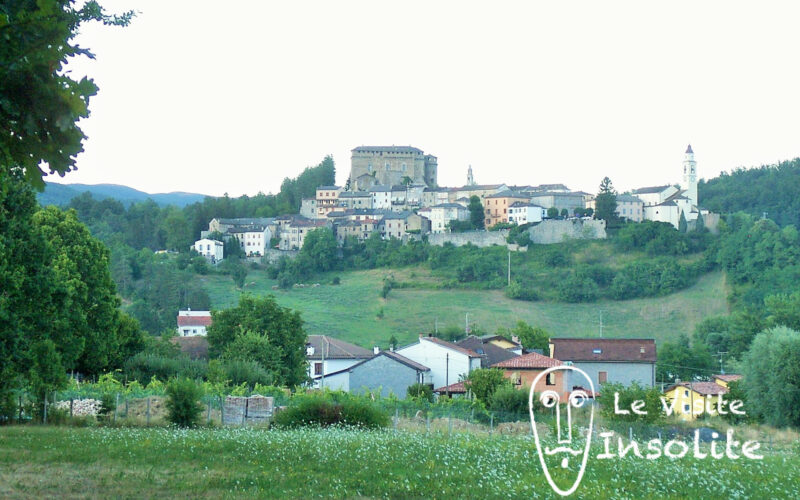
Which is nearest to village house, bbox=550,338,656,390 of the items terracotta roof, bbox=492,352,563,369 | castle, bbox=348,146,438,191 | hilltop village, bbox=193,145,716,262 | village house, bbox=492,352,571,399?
terracotta roof, bbox=492,352,563,369

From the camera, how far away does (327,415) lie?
19.5 m

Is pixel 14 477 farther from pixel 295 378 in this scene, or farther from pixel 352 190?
pixel 352 190

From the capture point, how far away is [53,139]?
236 inches

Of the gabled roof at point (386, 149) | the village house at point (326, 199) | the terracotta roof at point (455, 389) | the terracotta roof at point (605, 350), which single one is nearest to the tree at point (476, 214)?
the village house at point (326, 199)

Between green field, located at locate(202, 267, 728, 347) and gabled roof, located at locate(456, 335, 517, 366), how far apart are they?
1502cm

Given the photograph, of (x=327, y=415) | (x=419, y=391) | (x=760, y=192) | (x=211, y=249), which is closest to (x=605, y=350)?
(x=419, y=391)

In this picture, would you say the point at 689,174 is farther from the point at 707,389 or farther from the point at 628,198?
the point at 707,389

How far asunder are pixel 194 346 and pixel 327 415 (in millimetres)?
33451

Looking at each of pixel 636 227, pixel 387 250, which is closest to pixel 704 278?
pixel 636 227

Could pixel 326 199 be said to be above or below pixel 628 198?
above

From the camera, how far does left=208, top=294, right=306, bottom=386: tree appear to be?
1709 inches

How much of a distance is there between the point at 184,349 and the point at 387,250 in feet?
182

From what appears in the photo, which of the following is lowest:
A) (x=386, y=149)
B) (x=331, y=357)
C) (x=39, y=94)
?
(x=331, y=357)

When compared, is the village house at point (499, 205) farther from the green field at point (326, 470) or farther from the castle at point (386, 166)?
the green field at point (326, 470)
